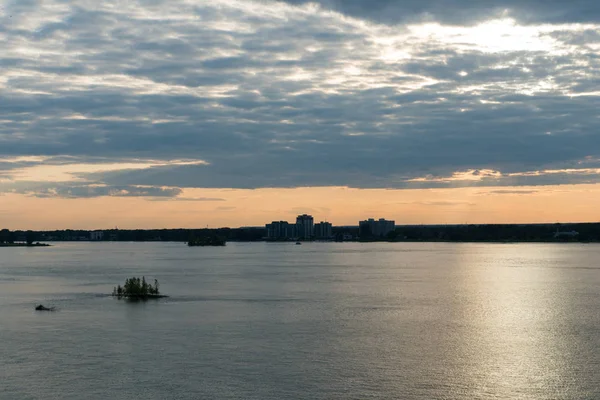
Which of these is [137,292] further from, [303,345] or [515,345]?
[515,345]

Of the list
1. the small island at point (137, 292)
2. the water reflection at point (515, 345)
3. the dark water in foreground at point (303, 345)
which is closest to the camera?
the dark water in foreground at point (303, 345)

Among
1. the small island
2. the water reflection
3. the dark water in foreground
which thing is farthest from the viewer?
the small island

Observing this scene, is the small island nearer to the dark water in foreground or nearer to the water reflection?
the dark water in foreground

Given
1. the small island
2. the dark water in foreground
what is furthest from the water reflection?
the small island

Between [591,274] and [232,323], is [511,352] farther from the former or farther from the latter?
[591,274]

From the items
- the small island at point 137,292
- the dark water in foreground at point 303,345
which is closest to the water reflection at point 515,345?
the dark water in foreground at point 303,345

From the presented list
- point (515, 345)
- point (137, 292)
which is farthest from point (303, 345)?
point (137, 292)

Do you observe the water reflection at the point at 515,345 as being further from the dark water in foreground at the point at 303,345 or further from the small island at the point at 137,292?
the small island at the point at 137,292

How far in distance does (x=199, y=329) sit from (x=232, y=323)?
4921 millimetres

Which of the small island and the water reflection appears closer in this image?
the water reflection

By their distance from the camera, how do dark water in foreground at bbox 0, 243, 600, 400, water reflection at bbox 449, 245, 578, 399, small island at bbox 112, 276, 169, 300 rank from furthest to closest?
small island at bbox 112, 276, 169, 300, water reflection at bbox 449, 245, 578, 399, dark water in foreground at bbox 0, 243, 600, 400

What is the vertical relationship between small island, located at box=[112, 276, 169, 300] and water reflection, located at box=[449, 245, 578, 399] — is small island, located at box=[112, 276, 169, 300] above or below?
above

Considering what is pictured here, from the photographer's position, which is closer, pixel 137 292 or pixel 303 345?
pixel 303 345

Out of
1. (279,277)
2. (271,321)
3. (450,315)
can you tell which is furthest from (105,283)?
(450,315)
